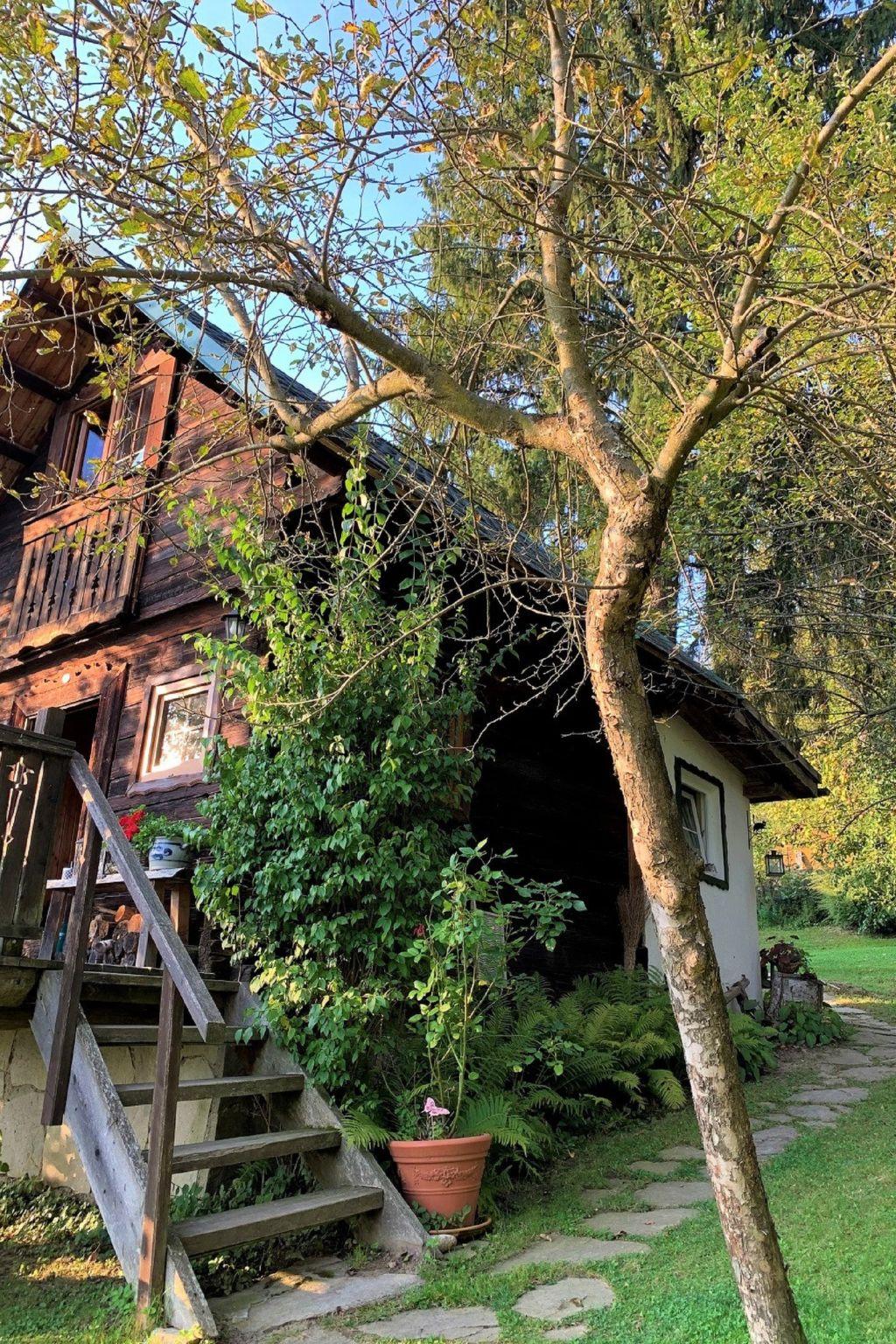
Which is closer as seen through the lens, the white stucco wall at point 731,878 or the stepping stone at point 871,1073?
the stepping stone at point 871,1073

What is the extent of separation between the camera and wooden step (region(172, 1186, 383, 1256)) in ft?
11.5

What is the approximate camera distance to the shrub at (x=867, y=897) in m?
22.0

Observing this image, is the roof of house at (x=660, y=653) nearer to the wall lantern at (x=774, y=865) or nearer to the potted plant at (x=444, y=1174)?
the wall lantern at (x=774, y=865)

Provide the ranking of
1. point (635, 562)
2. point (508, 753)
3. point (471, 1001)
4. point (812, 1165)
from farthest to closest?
point (508, 753), point (812, 1165), point (471, 1001), point (635, 562)

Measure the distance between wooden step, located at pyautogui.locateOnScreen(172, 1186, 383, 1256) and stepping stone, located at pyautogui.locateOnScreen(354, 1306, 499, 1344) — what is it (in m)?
0.61

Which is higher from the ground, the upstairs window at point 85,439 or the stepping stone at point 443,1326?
the upstairs window at point 85,439

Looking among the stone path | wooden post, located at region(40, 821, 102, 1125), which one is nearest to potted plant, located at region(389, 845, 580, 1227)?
the stone path

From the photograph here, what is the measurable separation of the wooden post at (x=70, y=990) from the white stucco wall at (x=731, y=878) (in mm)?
6727

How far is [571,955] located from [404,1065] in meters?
4.09

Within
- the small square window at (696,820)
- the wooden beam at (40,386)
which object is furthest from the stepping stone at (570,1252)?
the wooden beam at (40,386)

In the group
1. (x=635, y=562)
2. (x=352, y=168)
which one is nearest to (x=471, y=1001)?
(x=635, y=562)

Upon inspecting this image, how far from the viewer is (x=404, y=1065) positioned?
4.79 metres

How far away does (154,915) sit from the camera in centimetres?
396

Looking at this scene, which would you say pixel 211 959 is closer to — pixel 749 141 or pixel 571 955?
pixel 571 955
